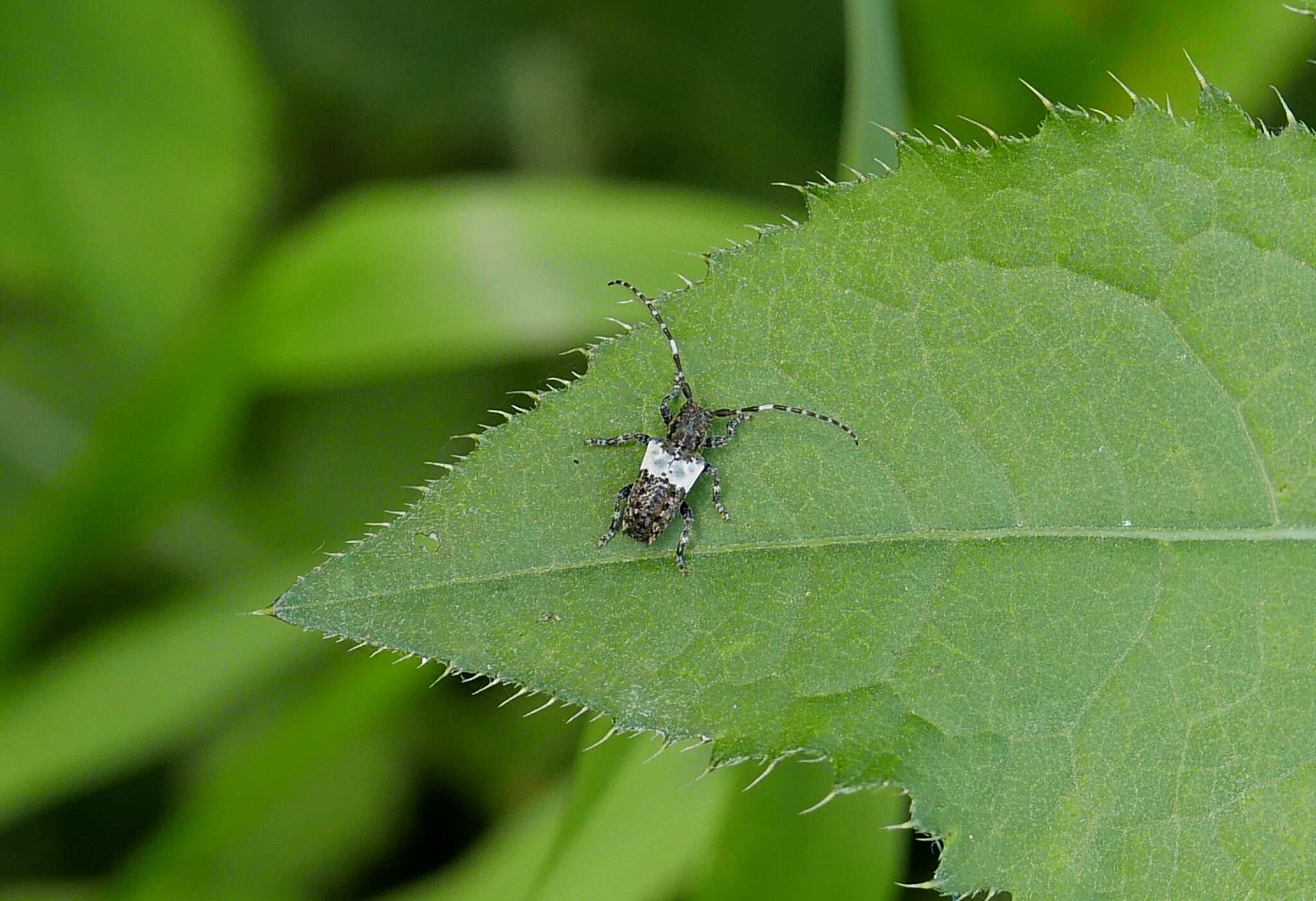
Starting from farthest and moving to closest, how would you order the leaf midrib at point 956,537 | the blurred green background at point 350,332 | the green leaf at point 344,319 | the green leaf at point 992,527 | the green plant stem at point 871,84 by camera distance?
1. the green leaf at point 344,319
2. the blurred green background at point 350,332
3. the green plant stem at point 871,84
4. the leaf midrib at point 956,537
5. the green leaf at point 992,527

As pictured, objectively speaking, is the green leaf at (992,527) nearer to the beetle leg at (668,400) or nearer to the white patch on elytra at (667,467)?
the beetle leg at (668,400)

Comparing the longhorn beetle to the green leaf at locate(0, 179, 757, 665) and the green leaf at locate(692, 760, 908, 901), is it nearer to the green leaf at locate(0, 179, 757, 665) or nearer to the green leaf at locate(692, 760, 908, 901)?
the green leaf at locate(692, 760, 908, 901)

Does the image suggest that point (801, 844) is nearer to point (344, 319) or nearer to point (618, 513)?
point (618, 513)

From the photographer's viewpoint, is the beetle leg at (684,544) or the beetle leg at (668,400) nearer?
the beetle leg at (684,544)

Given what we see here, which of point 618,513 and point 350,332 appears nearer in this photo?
point 618,513

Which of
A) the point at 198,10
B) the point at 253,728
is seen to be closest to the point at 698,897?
the point at 253,728

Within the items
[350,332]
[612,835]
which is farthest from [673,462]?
[350,332]

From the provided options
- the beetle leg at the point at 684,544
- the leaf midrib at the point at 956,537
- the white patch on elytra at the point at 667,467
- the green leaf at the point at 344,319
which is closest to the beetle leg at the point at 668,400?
the white patch on elytra at the point at 667,467
